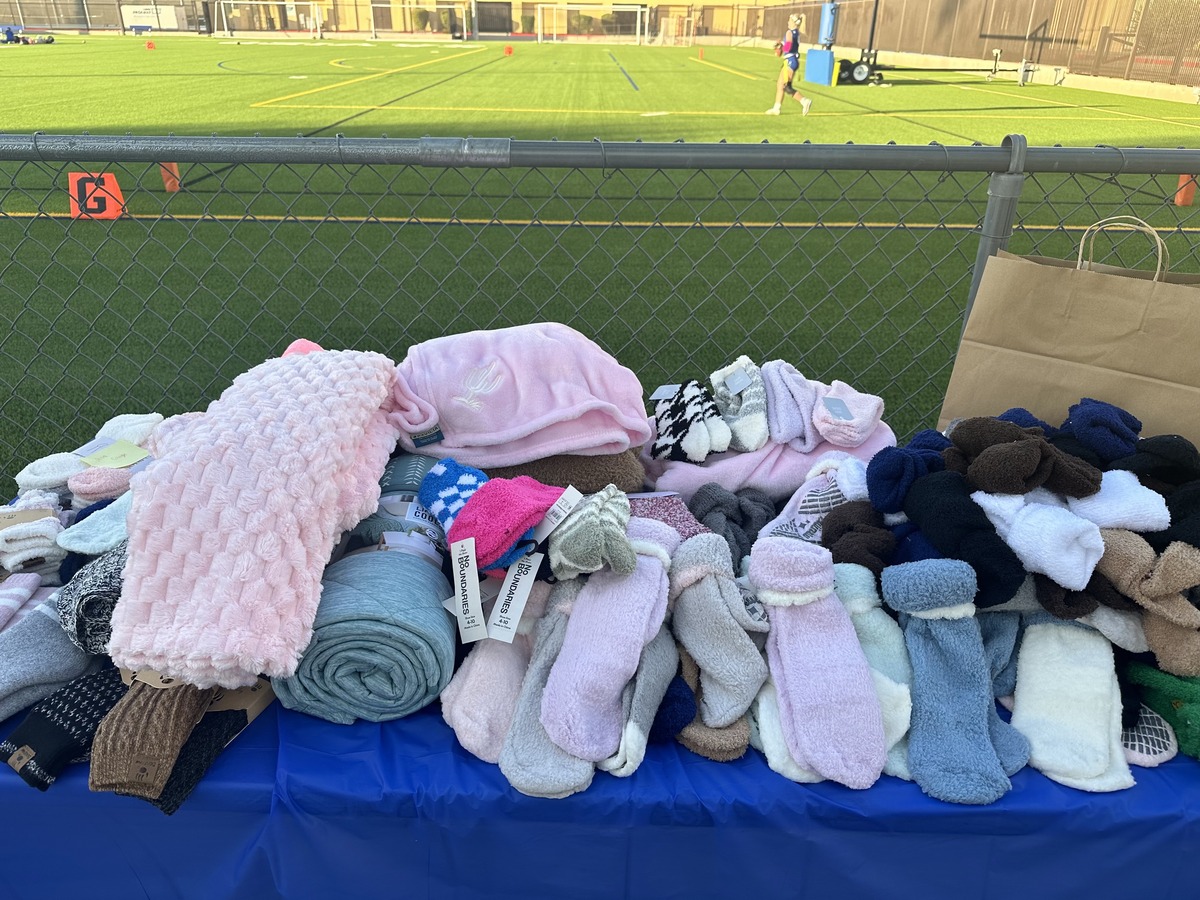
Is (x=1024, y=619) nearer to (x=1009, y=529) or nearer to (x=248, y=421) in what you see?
(x=1009, y=529)

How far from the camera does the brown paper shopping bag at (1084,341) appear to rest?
1.47 metres

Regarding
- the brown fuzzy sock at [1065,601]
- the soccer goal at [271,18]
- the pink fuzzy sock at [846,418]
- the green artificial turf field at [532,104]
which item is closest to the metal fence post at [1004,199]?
the pink fuzzy sock at [846,418]

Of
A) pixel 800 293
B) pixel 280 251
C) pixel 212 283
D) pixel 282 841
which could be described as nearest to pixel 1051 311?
pixel 282 841

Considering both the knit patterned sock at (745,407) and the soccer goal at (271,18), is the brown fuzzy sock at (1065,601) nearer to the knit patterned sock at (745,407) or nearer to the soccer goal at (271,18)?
the knit patterned sock at (745,407)

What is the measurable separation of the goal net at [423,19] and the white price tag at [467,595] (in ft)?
152

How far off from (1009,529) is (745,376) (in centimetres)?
74

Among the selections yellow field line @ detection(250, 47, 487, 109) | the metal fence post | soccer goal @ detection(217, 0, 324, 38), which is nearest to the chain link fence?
the metal fence post

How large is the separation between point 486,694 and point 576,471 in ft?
1.60

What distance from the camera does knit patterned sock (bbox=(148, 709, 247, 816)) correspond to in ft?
3.48

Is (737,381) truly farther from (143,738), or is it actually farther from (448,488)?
(143,738)

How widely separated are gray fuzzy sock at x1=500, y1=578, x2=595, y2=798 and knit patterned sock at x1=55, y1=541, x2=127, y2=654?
0.62 meters

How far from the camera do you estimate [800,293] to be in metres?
4.64

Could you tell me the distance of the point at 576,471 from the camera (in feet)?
4.99

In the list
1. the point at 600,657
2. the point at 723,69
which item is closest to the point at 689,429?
the point at 600,657
